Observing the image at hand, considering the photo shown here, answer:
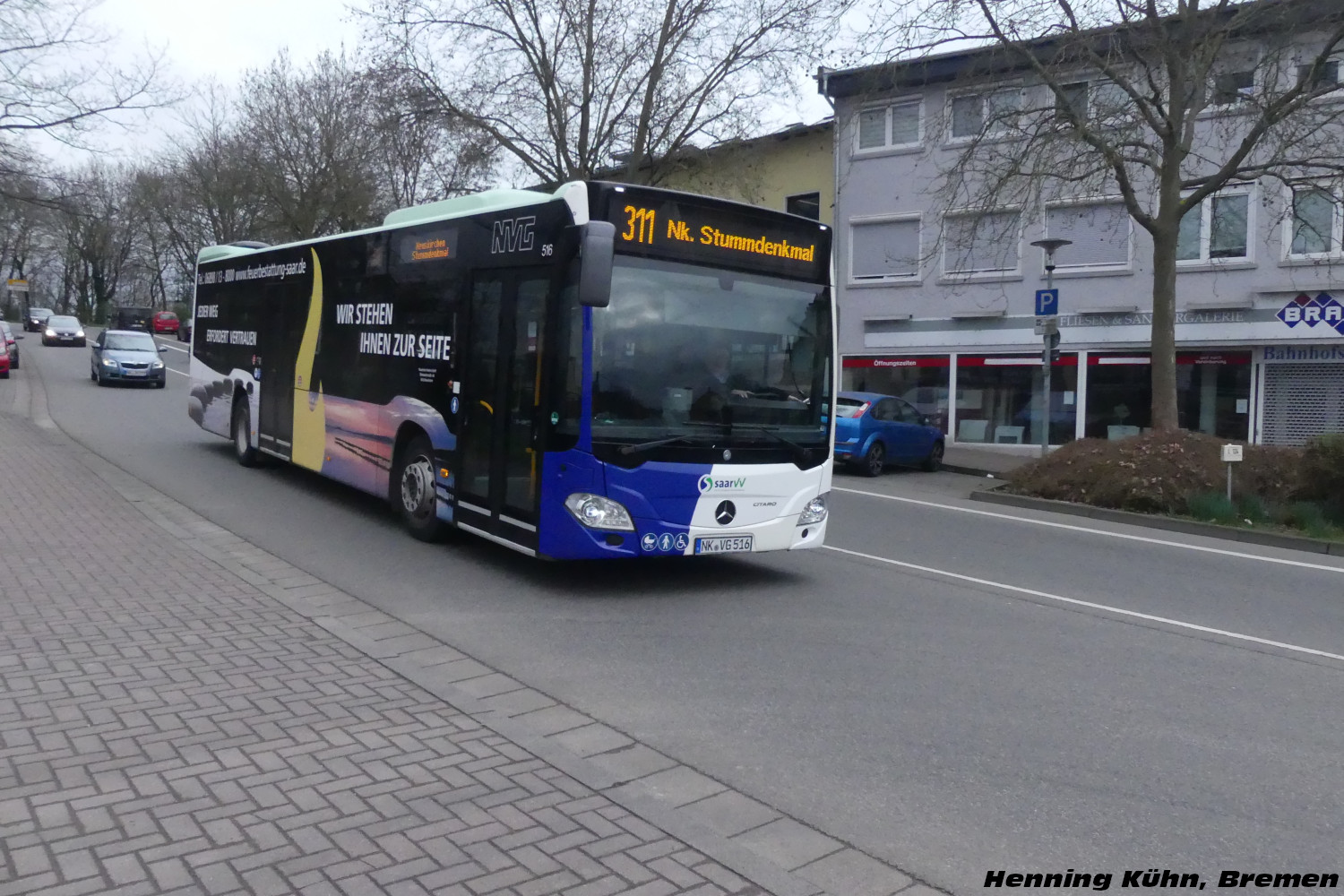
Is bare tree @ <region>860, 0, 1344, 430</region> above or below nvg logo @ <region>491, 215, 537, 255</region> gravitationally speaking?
above

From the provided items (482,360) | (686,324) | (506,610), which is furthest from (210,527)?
(686,324)

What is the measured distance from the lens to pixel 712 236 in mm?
8852

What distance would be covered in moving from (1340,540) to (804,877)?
38.8 ft

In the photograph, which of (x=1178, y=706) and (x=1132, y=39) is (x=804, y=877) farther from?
(x=1132, y=39)

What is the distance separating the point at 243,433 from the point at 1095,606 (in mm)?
11295

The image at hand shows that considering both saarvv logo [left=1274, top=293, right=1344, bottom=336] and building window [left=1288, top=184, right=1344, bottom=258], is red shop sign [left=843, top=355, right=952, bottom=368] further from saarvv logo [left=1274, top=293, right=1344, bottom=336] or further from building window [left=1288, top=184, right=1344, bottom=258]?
building window [left=1288, top=184, right=1344, bottom=258]

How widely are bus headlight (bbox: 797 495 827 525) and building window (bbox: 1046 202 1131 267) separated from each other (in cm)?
1742

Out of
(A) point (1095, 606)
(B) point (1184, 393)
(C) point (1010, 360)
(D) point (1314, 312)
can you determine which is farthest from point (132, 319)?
(A) point (1095, 606)

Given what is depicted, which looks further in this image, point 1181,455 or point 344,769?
point 1181,455

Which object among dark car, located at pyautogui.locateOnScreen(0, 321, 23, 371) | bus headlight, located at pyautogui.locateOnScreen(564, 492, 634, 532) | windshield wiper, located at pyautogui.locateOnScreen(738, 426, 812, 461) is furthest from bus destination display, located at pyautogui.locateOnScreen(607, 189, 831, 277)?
dark car, located at pyautogui.locateOnScreen(0, 321, 23, 371)

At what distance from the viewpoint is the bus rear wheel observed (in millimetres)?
10352

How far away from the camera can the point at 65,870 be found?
3865 mm

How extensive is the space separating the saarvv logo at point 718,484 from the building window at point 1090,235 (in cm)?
1822

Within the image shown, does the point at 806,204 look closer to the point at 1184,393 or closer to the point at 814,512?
the point at 1184,393
